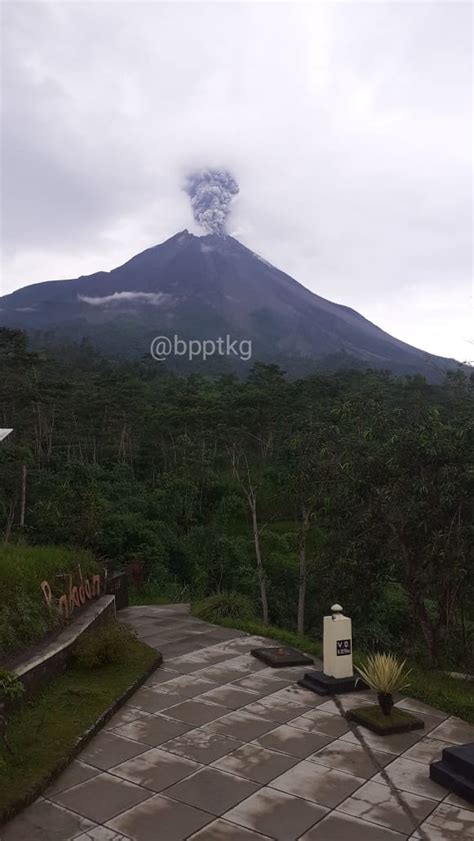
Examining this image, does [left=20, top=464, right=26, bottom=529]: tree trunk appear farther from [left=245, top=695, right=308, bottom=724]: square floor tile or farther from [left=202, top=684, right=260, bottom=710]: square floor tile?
[left=245, top=695, right=308, bottom=724]: square floor tile

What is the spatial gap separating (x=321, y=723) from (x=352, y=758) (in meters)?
0.88

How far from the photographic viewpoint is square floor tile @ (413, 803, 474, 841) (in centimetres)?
427

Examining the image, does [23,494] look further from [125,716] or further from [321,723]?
[321,723]

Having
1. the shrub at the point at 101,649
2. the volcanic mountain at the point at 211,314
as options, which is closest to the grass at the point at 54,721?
the shrub at the point at 101,649

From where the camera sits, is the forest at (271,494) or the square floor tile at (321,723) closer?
the square floor tile at (321,723)

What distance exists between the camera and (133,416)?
35.5 m

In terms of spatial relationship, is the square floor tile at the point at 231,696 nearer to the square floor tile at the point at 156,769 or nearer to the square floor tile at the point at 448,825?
the square floor tile at the point at 156,769

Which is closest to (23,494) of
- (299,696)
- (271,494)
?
(271,494)

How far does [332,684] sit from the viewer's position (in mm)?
7312

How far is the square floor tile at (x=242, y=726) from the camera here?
616 cm

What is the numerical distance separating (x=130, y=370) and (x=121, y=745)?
54.8 metres

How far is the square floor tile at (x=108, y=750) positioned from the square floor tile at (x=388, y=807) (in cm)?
206

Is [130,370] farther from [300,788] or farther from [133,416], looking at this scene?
[300,788]

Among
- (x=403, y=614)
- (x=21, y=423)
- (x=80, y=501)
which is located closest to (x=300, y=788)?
(x=80, y=501)
